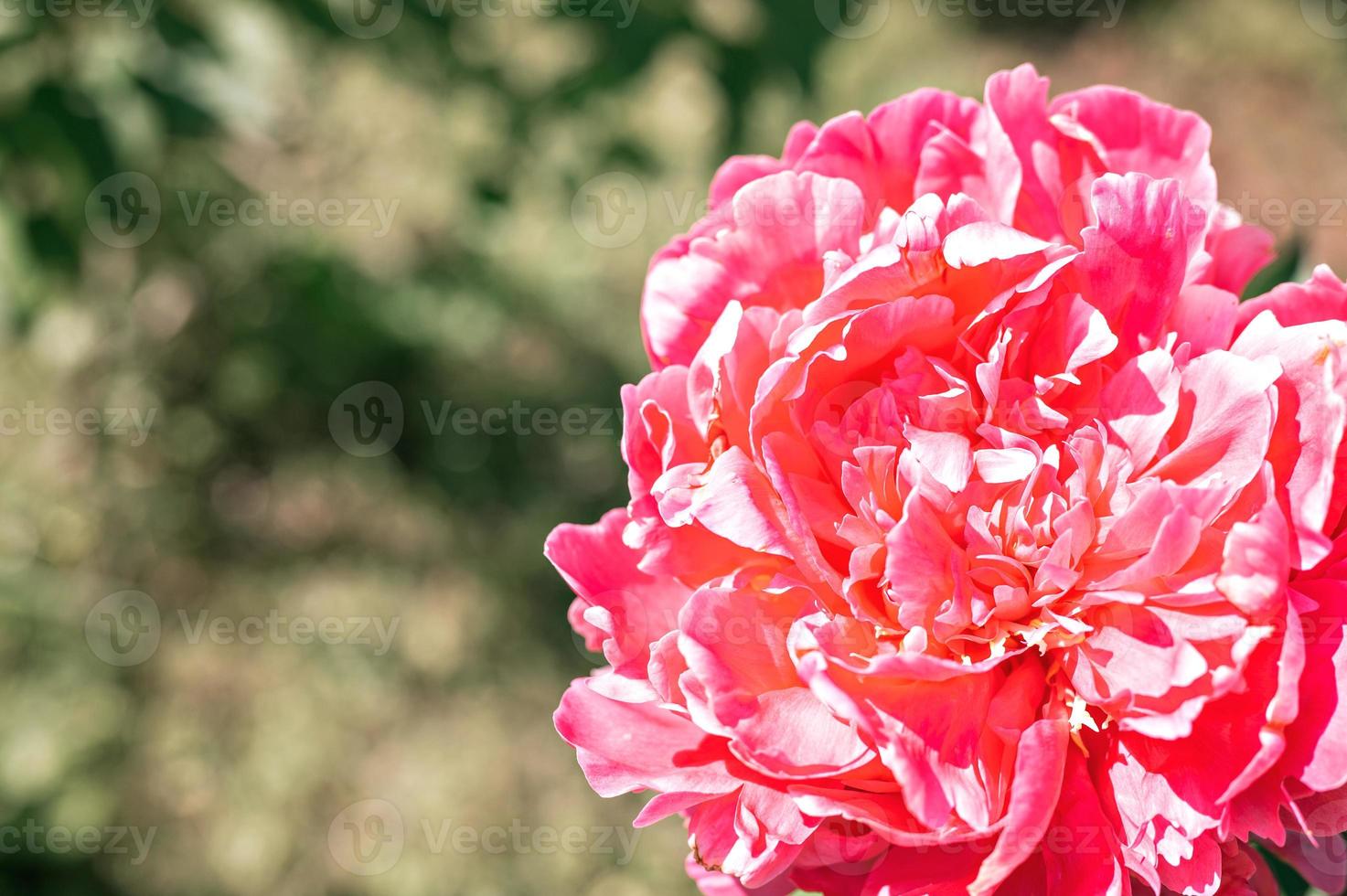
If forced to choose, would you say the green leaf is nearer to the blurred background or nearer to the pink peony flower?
the pink peony flower

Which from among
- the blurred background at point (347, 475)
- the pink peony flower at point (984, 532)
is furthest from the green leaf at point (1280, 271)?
the blurred background at point (347, 475)

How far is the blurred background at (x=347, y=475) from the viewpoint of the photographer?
3.32 m

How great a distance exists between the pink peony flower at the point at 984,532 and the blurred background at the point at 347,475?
73.0 inches

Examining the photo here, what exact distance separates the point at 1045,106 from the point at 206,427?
3.31 metres

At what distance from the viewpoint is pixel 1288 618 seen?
0.91 metres

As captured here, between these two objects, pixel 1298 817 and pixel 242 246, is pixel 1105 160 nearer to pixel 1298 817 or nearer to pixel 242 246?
pixel 1298 817

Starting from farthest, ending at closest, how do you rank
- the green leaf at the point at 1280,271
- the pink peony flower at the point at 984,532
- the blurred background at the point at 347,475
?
the blurred background at the point at 347,475
the green leaf at the point at 1280,271
the pink peony flower at the point at 984,532

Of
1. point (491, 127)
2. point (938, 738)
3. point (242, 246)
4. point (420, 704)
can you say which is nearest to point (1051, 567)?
point (938, 738)

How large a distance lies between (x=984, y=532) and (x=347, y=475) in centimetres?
310

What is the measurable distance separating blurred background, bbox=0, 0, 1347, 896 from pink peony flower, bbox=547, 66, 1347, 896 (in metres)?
1.85

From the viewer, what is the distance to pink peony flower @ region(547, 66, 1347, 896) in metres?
0.96

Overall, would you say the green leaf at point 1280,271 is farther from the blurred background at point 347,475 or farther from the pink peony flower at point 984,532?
the blurred background at point 347,475

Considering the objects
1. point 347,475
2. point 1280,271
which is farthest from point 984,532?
point 347,475

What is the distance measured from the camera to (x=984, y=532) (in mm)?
1050
